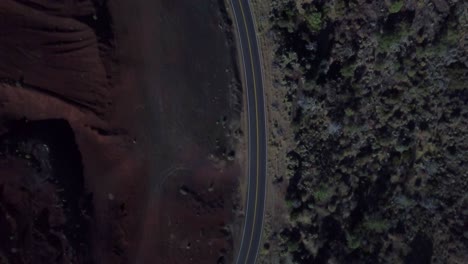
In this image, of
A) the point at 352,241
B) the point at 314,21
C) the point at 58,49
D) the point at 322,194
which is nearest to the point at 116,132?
the point at 58,49

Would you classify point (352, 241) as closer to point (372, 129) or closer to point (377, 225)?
point (377, 225)

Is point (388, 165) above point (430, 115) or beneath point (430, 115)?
beneath

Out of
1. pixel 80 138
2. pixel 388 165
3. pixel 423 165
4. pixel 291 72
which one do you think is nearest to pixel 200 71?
pixel 291 72

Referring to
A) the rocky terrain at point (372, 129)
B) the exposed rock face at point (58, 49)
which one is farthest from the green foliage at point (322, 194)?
the exposed rock face at point (58, 49)

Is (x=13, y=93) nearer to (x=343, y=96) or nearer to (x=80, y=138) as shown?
(x=80, y=138)

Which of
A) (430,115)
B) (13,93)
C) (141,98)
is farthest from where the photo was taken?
(430,115)

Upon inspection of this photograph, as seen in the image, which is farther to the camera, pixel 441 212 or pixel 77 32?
pixel 441 212

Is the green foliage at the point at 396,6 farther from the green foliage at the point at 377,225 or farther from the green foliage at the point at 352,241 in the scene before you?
the green foliage at the point at 352,241
